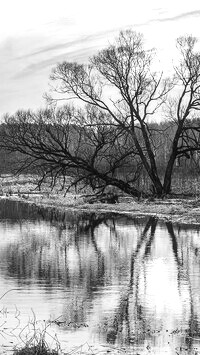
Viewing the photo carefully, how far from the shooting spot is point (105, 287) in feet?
40.4

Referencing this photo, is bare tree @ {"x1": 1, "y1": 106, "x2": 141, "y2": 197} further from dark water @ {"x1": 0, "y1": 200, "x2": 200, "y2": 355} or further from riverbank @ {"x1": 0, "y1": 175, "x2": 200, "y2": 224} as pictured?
dark water @ {"x1": 0, "y1": 200, "x2": 200, "y2": 355}

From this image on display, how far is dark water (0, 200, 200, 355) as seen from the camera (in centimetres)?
856

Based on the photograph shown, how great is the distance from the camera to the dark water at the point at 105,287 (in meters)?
8.56

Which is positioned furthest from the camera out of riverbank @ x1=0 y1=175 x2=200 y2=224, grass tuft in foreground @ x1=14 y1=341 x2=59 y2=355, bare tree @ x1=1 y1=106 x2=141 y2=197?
bare tree @ x1=1 y1=106 x2=141 y2=197

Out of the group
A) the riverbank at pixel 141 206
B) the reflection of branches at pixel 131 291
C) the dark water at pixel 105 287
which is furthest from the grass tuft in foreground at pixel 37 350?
the riverbank at pixel 141 206

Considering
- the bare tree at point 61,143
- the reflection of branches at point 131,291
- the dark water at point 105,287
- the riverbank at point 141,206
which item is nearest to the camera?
the dark water at point 105,287

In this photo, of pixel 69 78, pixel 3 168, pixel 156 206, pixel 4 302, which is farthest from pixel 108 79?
pixel 3 168

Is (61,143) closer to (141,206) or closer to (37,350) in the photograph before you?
(141,206)

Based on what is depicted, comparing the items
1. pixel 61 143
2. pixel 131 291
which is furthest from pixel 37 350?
pixel 61 143

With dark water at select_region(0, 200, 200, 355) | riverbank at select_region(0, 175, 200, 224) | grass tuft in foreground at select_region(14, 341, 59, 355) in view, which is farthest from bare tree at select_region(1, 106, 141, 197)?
grass tuft in foreground at select_region(14, 341, 59, 355)

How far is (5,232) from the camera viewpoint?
2242cm

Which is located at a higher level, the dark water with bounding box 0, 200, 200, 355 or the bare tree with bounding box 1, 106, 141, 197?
the bare tree with bounding box 1, 106, 141, 197

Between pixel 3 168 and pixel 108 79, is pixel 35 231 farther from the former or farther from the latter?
pixel 3 168

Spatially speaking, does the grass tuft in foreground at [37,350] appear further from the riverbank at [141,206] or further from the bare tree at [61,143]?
the bare tree at [61,143]
